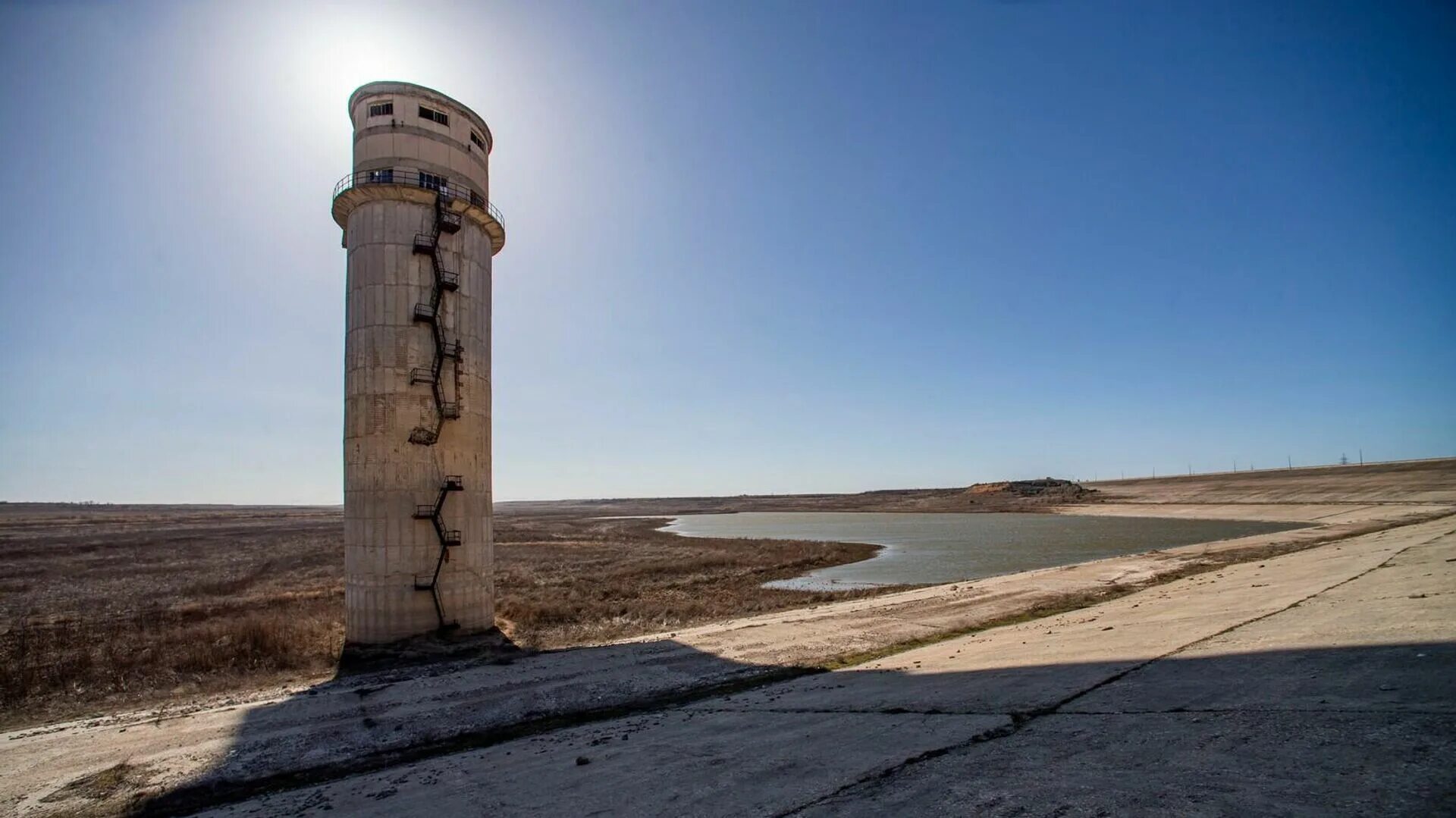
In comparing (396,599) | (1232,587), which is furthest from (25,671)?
(1232,587)

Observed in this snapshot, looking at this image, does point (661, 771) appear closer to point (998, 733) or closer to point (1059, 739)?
point (998, 733)

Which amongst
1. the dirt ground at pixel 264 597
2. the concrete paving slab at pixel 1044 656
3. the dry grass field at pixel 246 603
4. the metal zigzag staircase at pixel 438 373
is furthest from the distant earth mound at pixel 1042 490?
the metal zigzag staircase at pixel 438 373

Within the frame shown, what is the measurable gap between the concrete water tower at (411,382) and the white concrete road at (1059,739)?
39.2 ft

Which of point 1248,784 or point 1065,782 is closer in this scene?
point 1248,784

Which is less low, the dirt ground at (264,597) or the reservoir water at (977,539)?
the dirt ground at (264,597)

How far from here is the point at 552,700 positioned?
14.9 m

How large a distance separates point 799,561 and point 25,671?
1545 inches

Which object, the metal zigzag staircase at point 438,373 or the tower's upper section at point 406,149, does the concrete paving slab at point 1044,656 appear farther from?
the tower's upper section at point 406,149

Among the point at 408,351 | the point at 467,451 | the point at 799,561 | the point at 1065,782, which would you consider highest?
the point at 408,351

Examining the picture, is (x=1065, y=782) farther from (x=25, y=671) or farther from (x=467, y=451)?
(x=25, y=671)

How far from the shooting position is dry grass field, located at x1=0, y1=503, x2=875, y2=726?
61.2ft

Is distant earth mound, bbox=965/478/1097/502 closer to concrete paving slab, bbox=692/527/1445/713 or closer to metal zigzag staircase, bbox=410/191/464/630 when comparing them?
concrete paving slab, bbox=692/527/1445/713

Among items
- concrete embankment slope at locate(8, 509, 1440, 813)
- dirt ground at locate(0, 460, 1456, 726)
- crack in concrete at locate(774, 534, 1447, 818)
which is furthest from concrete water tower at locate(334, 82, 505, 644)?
crack in concrete at locate(774, 534, 1447, 818)

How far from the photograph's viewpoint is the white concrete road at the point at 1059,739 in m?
6.30
